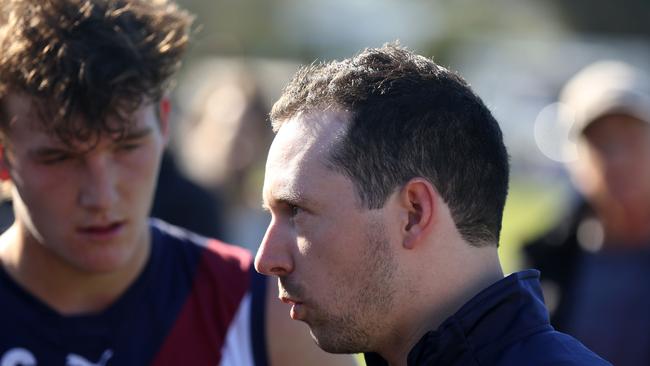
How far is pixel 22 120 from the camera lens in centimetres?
327

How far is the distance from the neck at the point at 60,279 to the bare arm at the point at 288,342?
0.46 metres

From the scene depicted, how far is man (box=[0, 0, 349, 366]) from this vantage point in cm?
322

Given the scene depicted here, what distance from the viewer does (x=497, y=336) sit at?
232 cm

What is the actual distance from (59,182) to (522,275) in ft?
4.81

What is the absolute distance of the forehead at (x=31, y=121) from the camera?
3.20 meters

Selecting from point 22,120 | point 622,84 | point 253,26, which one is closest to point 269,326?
point 22,120

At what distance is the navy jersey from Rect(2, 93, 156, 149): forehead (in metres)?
0.42

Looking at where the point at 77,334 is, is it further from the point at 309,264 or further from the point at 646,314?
the point at 646,314

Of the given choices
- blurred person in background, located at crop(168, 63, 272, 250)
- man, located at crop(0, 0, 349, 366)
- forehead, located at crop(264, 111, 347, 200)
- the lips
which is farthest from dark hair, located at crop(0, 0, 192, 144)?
blurred person in background, located at crop(168, 63, 272, 250)

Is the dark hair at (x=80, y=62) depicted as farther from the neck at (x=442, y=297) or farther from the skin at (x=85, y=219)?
the neck at (x=442, y=297)

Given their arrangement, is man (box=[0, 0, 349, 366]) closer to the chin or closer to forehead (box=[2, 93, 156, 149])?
forehead (box=[2, 93, 156, 149])

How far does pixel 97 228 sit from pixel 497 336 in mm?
1391

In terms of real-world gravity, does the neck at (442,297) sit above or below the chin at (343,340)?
above

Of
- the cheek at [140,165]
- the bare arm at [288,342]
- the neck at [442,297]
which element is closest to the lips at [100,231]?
the cheek at [140,165]
